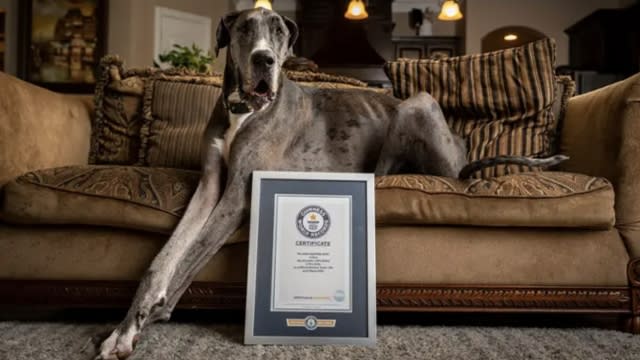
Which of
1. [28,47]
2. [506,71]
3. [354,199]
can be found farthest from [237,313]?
[28,47]

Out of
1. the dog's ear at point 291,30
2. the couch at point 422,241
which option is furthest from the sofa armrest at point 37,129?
the dog's ear at point 291,30

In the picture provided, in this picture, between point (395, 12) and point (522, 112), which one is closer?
point (522, 112)

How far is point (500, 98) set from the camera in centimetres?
225

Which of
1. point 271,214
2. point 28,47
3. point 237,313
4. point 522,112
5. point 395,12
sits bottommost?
point 237,313

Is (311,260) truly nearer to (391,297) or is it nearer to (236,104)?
(391,297)

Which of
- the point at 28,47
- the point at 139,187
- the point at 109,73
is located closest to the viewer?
the point at 139,187

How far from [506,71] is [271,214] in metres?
1.21

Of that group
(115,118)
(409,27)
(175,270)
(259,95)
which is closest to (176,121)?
(115,118)

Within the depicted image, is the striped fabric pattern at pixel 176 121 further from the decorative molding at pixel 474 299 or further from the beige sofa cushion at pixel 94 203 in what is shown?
the decorative molding at pixel 474 299

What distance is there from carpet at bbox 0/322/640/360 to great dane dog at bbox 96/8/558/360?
13 centimetres

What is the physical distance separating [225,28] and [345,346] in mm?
1026

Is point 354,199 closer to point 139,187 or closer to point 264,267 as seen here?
point 264,267

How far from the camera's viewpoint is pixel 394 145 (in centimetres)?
201

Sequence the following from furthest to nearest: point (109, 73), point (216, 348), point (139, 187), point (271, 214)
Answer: point (109, 73) < point (139, 187) < point (271, 214) < point (216, 348)
